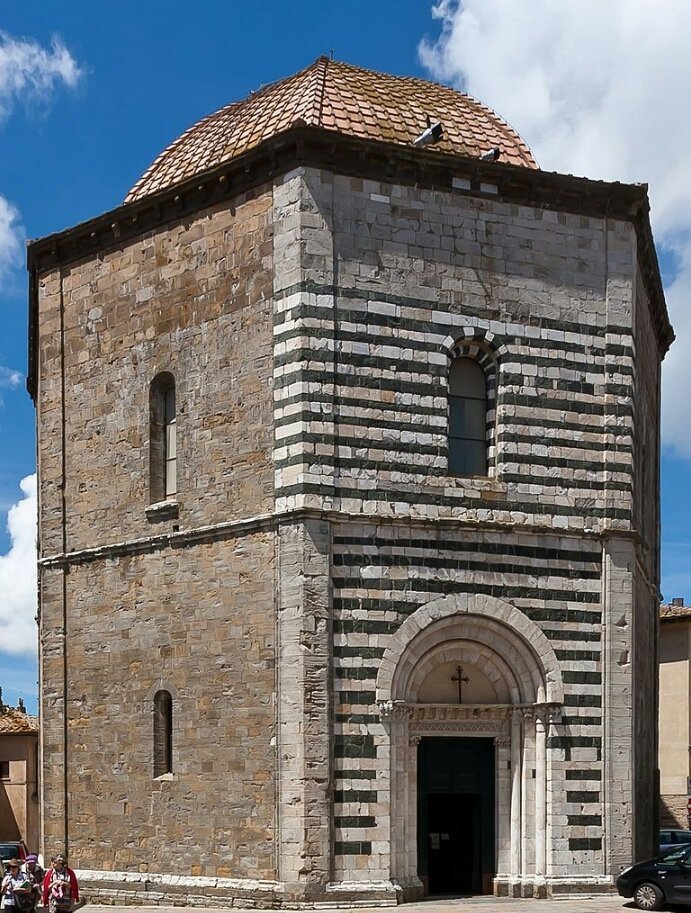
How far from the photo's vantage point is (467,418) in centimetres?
2219

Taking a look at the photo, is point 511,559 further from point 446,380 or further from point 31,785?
point 31,785

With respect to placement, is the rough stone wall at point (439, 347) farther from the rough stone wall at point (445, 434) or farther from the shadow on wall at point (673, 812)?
the shadow on wall at point (673, 812)

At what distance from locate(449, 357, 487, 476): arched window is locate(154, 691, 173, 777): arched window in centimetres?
578

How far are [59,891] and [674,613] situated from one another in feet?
90.7

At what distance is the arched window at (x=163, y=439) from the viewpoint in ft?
76.1

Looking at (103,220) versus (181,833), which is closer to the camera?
(181,833)

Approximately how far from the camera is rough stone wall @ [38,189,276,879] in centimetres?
2112

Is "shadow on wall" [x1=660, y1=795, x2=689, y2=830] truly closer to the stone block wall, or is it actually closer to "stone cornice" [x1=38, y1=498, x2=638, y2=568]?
the stone block wall

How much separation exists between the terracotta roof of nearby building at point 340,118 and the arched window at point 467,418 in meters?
3.43

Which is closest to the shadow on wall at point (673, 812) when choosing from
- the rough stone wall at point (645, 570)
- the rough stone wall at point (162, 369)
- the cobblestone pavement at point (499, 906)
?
the rough stone wall at point (645, 570)

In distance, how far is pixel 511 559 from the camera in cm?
2167

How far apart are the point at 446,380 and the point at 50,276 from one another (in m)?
7.84

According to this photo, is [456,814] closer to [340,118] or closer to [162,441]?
[162,441]

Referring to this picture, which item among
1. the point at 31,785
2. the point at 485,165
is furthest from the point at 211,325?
the point at 31,785
